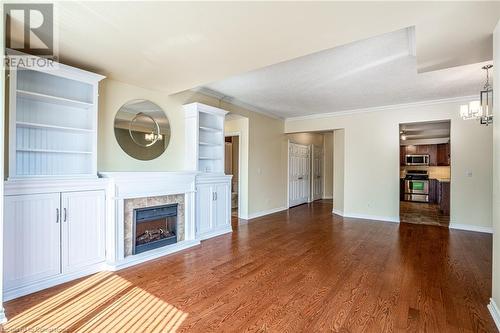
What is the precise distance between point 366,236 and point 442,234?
1470 millimetres

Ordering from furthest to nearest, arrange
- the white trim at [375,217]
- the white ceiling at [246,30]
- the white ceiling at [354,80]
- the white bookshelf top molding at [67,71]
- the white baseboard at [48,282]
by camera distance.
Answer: the white trim at [375,217] → the white ceiling at [354,80] → the white bookshelf top molding at [67,71] → the white baseboard at [48,282] → the white ceiling at [246,30]

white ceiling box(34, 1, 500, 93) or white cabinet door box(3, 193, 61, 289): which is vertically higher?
white ceiling box(34, 1, 500, 93)

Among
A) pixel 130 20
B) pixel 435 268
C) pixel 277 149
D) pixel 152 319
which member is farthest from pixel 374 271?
pixel 277 149

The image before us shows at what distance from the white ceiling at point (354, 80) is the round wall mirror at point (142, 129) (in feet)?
3.53

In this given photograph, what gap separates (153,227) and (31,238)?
54.8 inches

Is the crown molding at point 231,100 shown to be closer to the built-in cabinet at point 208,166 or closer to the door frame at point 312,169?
the built-in cabinet at point 208,166

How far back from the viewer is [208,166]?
491 centimetres

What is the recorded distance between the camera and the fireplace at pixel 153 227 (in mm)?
3279

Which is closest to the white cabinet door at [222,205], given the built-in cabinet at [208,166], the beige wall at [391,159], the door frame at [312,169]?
the built-in cabinet at [208,166]

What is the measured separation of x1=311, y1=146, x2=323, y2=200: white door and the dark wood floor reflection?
2.77 m

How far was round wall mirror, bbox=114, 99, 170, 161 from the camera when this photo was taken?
352 cm

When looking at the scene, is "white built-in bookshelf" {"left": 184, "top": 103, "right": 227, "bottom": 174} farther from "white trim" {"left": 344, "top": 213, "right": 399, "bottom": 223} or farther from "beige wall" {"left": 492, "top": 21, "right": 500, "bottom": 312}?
"beige wall" {"left": 492, "top": 21, "right": 500, "bottom": 312}

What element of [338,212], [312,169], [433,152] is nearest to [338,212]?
[338,212]

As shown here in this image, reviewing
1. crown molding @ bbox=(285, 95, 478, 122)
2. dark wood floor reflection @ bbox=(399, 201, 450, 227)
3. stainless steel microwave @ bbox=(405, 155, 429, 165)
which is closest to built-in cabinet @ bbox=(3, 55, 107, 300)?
crown molding @ bbox=(285, 95, 478, 122)
